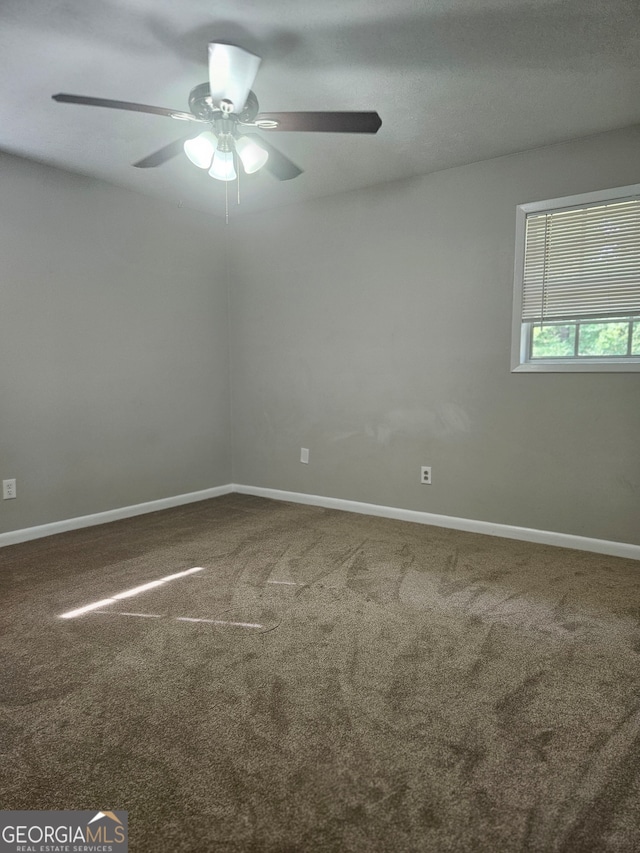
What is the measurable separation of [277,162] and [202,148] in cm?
37

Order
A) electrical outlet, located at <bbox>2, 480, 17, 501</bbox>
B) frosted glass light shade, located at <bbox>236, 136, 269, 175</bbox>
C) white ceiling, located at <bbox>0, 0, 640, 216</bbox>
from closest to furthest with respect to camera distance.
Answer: white ceiling, located at <bbox>0, 0, 640, 216</bbox>, frosted glass light shade, located at <bbox>236, 136, 269, 175</bbox>, electrical outlet, located at <bbox>2, 480, 17, 501</bbox>

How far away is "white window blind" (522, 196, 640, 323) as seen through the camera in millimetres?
2949

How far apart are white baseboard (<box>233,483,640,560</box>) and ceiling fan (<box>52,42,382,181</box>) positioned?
239 centimetres

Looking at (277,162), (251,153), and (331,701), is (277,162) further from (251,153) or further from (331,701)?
(331,701)

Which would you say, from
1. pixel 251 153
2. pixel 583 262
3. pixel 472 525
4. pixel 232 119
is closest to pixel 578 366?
pixel 583 262

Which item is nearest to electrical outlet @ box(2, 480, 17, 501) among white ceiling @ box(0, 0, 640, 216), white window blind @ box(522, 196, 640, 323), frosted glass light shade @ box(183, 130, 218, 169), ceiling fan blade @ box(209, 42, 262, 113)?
white ceiling @ box(0, 0, 640, 216)

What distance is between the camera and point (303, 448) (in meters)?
4.34

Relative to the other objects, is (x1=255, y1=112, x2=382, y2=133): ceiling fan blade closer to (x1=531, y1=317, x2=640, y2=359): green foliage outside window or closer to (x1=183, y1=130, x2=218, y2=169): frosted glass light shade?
(x1=183, y1=130, x2=218, y2=169): frosted glass light shade

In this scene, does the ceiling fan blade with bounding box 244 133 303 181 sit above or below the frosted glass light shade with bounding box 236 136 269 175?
below

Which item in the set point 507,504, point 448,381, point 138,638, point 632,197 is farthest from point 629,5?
point 138,638

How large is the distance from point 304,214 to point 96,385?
2.07 meters

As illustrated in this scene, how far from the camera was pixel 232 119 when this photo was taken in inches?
89.2

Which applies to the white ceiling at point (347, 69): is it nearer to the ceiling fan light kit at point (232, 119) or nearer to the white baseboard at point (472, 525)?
the ceiling fan light kit at point (232, 119)

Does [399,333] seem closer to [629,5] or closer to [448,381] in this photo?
[448,381]
